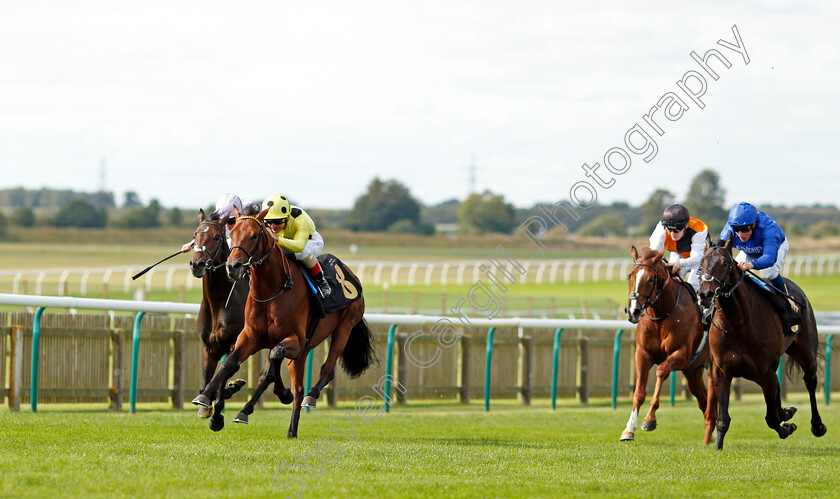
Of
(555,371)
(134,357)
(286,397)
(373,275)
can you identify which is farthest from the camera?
(373,275)

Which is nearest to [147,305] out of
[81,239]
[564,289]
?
[564,289]

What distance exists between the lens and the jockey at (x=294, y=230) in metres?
7.63

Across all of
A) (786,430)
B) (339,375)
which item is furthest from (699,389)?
(339,375)

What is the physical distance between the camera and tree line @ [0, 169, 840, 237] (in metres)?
65.9

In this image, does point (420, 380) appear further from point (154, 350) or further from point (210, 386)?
point (210, 386)

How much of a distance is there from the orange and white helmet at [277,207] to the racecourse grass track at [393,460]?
1.59 m

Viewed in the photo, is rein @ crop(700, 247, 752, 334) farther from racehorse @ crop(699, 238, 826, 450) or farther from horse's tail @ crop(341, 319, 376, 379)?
horse's tail @ crop(341, 319, 376, 379)

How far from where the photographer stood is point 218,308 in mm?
7965

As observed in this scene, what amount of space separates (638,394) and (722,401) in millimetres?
686

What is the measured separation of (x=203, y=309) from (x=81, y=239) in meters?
55.9

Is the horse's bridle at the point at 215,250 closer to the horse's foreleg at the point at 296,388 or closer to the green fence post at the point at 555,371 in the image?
the horse's foreleg at the point at 296,388

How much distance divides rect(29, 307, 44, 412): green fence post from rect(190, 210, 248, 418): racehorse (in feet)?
7.41

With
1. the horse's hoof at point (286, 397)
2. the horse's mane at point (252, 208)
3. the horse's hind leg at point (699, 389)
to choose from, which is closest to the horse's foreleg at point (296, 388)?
the horse's hoof at point (286, 397)

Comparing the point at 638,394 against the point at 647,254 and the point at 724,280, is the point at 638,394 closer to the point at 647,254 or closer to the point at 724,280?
the point at 647,254
